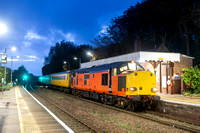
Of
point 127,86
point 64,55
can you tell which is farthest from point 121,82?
point 64,55

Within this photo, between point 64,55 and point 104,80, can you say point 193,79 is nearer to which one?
point 104,80

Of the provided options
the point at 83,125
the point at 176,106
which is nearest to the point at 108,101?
the point at 176,106

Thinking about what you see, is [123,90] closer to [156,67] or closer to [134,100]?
[134,100]

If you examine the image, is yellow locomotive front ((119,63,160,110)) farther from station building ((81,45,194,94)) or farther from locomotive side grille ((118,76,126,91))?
station building ((81,45,194,94))

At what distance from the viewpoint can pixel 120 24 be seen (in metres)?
58.0

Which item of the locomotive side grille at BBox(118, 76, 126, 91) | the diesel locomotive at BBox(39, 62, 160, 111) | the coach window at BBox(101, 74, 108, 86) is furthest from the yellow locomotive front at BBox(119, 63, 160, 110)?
the coach window at BBox(101, 74, 108, 86)

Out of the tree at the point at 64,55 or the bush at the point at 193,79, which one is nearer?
the bush at the point at 193,79

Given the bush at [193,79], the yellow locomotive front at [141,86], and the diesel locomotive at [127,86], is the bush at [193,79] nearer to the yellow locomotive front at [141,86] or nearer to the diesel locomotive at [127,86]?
the diesel locomotive at [127,86]

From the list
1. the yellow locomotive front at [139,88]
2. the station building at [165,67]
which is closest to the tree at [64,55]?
the station building at [165,67]

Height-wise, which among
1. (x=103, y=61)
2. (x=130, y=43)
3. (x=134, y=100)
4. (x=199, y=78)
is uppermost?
(x=130, y=43)

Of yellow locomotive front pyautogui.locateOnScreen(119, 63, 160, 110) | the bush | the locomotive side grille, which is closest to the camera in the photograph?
yellow locomotive front pyautogui.locateOnScreen(119, 63, 160, 110)

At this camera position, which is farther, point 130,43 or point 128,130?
point 130,43

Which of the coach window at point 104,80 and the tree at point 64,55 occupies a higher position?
the tree at point 64,55

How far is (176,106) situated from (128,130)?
5551mm
